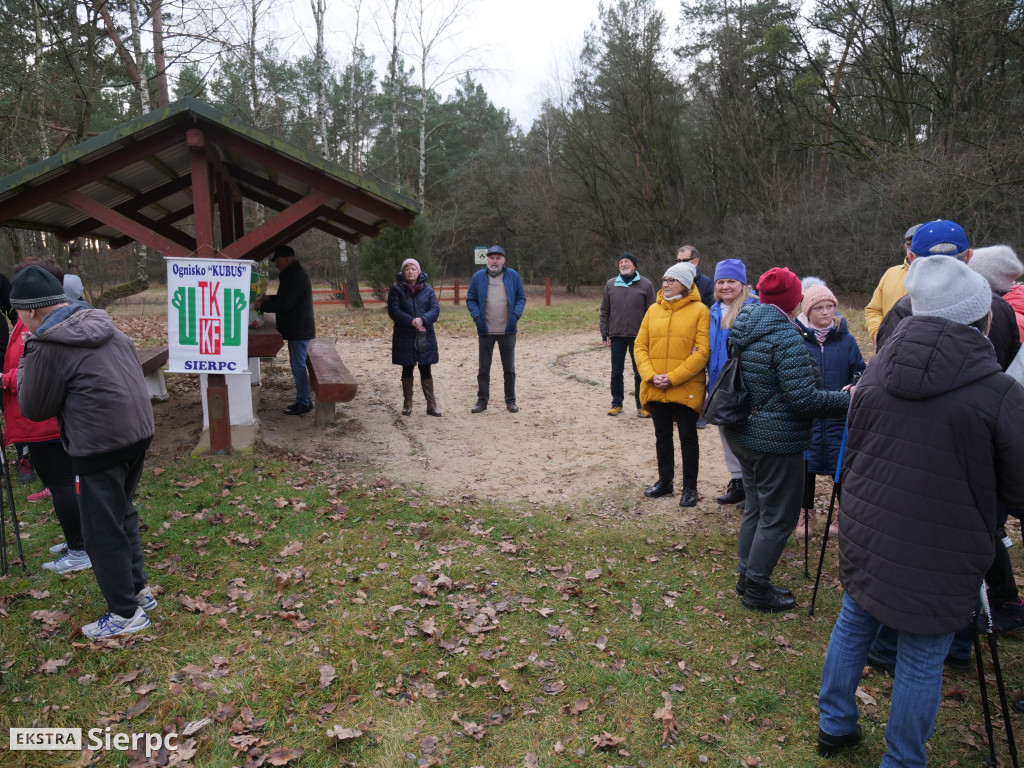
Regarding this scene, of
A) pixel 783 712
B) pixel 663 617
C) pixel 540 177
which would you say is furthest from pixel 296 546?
pixel 540 177

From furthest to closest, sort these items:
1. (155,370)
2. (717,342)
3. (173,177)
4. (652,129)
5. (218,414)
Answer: (652,129) < (155,370) < (173,177) < (218,414) < (717,342)

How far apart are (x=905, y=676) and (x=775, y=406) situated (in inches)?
60.9

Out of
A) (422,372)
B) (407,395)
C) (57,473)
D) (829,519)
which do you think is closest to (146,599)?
(57,473)

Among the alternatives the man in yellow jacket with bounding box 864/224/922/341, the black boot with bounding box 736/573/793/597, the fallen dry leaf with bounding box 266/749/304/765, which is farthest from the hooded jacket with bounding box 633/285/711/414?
the fallen dry leaf with bounding box 266/749/304/765

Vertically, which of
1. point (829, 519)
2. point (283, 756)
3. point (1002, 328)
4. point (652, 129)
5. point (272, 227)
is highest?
point (652, 129)

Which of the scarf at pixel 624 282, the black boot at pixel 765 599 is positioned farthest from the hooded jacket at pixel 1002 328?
the scarf at pixel 624 282

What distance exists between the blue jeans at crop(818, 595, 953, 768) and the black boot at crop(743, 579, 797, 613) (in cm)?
122

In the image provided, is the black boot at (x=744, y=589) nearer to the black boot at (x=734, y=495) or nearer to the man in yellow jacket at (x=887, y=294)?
the black boot at (x=734, y=495)

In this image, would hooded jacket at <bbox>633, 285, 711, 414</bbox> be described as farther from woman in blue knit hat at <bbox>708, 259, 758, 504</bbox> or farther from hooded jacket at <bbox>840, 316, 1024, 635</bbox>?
hooded jacket at <bbox>840, 316, 1024, 635</bbox>

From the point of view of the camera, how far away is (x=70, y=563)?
455cm

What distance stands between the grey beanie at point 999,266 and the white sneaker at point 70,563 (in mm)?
5956

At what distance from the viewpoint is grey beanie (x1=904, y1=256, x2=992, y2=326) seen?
2.48 metres

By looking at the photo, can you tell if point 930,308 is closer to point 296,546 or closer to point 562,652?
point 562,652

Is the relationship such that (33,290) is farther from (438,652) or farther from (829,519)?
(829,519)
